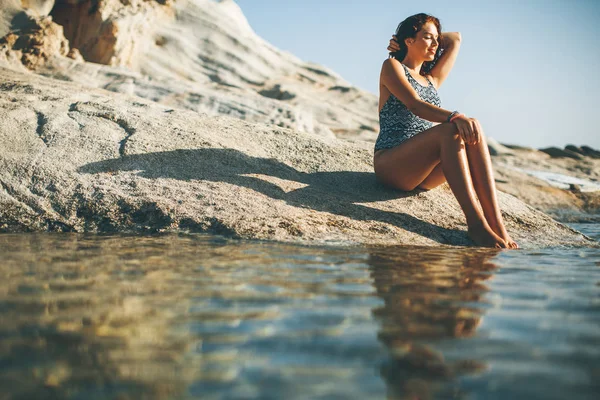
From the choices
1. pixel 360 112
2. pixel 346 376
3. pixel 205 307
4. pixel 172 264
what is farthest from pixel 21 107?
pixel 360 112

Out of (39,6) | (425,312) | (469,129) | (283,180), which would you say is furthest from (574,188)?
(39,6)

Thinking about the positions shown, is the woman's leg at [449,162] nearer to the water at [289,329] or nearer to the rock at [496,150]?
the water at [289,329]

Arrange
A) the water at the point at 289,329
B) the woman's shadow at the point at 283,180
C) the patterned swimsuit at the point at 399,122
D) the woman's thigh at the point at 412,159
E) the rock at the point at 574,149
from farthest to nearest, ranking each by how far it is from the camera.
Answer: the rock at the point at 574,149 → the patterned swimsuit at the point at 399,122 → the woman's shadow at the point at 283,180 → the woman's thigh at the point at 412,159 → the water at the point at 289,329

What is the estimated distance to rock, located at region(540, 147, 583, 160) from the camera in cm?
1729

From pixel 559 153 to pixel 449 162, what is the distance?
16093mm

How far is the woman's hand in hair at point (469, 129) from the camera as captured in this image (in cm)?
343

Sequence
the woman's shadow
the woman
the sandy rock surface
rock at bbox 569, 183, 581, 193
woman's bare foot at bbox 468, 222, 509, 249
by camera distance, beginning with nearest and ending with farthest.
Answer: woman's bare foot at bbox 468, 222, 509, 249, the woman, the woman's shadow, the sandy rock surface, rock at bbox 569, 183, 581, 193

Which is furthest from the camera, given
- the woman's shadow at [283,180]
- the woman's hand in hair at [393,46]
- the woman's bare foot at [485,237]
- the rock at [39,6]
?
the rock at [39,6]

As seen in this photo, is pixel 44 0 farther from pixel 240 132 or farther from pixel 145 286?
pixel 145 286

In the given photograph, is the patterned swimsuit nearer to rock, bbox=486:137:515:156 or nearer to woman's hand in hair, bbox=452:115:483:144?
woman's hand in hair, bbox=452:115:483:144

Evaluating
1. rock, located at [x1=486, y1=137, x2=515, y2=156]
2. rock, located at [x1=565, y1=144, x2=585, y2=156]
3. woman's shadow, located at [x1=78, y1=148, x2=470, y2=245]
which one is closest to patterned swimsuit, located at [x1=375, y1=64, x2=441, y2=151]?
woman's shadow, located at [x1=78, y1=148, x2=470, y2=245]

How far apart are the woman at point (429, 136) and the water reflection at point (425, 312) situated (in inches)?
32.3

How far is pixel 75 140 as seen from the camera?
13.0ft

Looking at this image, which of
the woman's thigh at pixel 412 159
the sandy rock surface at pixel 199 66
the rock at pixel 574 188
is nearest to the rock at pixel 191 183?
the woman's thigh at pixel 412 159
